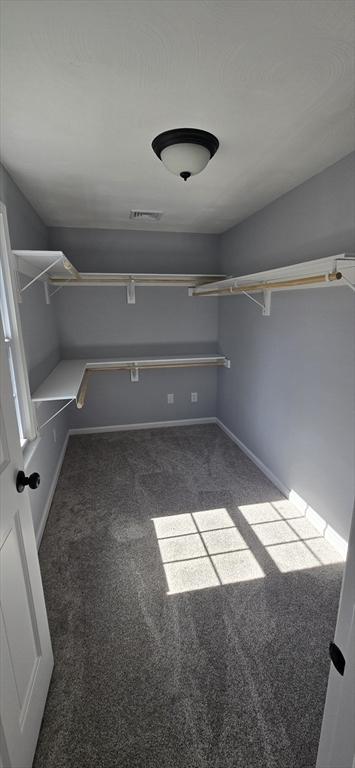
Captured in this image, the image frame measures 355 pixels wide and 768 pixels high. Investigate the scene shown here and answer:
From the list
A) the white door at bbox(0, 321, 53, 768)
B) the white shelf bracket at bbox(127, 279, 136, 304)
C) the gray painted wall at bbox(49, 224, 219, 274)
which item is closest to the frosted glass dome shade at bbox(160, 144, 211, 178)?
the white door at bbox(0, 321, 53, 768)

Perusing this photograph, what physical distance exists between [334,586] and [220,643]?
28.7 inches

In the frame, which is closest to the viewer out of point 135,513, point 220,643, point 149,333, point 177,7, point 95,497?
point 177,7

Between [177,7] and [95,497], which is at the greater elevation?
[177,7]

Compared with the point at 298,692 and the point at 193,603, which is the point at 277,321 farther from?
the point at 298,692

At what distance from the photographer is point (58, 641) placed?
5.10 ft

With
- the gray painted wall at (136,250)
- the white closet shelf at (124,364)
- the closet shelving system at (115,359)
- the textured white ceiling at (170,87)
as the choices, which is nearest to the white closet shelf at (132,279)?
the closet shelving system at (115,359)

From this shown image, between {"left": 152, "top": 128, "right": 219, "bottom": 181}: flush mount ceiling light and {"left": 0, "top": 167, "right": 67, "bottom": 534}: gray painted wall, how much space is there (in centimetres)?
92

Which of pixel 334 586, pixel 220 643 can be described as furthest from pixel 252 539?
pixel 220 643

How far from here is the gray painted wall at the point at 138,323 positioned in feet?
11.7

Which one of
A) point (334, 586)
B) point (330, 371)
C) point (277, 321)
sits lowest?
point (334, 586)

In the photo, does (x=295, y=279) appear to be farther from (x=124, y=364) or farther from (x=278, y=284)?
(x=124, y=364)

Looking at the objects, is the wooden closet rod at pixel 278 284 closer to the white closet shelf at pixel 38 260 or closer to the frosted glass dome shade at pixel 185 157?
the frosted glass dome shade at pixel 185 157

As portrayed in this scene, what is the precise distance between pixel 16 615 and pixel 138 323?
122 inches

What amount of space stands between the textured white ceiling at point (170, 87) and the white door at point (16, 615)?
94cm
